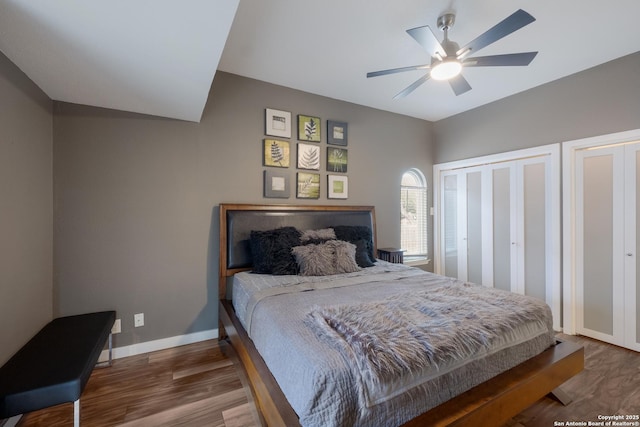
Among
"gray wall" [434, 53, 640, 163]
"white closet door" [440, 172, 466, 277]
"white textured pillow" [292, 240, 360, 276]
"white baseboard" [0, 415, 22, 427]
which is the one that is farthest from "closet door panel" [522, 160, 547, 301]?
"white baseboard" [0, 415, 22, 427]

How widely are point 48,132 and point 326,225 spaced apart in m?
2.63

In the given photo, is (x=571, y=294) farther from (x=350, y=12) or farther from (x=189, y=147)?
(x=189, y=147)

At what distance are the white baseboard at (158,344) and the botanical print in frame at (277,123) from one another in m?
2.24

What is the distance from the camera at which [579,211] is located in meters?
2.92

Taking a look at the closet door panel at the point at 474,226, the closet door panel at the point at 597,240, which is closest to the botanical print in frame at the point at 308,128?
the closet door panel at the point at 474,226

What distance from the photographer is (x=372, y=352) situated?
3.78ft

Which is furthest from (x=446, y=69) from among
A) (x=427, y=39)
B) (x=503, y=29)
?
(x=503, y=29)

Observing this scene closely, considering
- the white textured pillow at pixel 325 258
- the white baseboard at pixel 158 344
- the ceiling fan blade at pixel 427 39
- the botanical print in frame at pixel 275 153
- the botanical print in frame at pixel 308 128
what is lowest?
the white baseboard at pixel 158 344

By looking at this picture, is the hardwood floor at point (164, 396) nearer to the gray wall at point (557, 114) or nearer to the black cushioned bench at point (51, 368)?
the black cushioned bench at point (51, 368)

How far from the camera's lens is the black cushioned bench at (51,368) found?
4.31ft

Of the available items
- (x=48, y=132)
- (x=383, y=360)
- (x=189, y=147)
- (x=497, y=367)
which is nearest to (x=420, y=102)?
(x=189, y=147)

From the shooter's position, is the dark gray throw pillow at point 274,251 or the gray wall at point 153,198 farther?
the dark gray throw pillow at point 274,251

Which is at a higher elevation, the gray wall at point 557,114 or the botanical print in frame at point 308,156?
the gray wall at point 557,114

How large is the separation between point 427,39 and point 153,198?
8.64 feet
